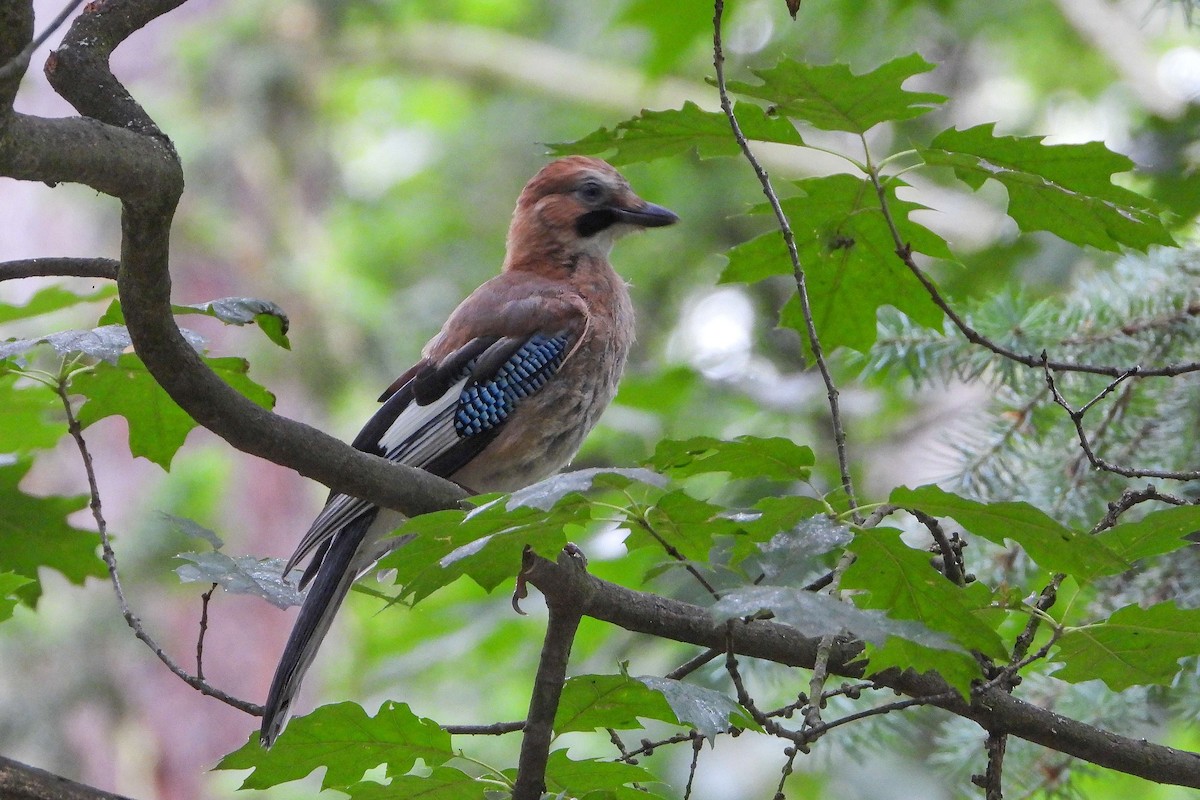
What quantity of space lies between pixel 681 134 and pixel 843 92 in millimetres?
294

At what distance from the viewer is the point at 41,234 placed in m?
7.04

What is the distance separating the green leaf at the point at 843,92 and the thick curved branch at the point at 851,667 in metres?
0.76

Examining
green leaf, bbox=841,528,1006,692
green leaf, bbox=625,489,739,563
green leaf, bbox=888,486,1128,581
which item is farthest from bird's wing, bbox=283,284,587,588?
green leaf, bbox=888,486,1128,581

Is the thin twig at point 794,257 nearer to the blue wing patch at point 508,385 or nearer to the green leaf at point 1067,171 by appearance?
the green leaf at point 1067,171

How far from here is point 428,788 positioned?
163 centimetres

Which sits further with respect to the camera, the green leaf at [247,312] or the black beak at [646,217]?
the black beak at [646,217]

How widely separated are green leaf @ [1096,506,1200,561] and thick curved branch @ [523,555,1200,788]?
278 mm

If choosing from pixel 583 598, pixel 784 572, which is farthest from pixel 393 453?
pixel 784 572

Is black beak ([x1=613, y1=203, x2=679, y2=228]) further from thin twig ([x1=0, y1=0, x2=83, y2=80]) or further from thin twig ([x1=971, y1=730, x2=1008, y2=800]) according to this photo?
thin twig ([x1=0, y1=0, x2=83, y2=80])

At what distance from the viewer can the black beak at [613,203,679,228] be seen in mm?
3416

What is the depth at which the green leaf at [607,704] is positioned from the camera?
1.63 m

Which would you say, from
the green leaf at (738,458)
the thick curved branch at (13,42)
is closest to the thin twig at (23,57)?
the thick curved branch at (13,42)

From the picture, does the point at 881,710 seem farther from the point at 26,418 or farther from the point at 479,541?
the point at 26,418

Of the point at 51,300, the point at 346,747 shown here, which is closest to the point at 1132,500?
the point at 346,747
